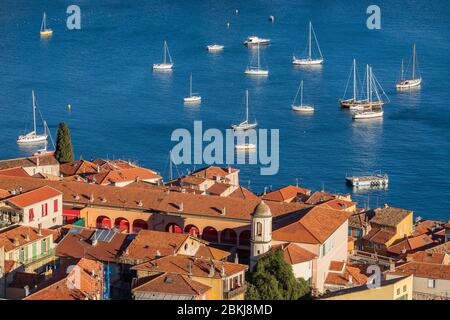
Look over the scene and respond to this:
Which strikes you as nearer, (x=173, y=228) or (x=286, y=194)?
(x=173, y=228)

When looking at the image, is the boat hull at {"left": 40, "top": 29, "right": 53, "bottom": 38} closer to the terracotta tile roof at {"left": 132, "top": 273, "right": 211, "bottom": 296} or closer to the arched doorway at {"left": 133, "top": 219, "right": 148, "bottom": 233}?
the arched doorway at {"left": 133, "top": 219, "right": 148, "bottom": 233}

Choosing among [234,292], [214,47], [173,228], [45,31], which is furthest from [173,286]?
[45,31]

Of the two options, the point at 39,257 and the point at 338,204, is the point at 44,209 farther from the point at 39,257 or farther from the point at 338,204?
the point at 338,204

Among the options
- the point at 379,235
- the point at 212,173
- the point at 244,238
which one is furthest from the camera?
the point at 212,173

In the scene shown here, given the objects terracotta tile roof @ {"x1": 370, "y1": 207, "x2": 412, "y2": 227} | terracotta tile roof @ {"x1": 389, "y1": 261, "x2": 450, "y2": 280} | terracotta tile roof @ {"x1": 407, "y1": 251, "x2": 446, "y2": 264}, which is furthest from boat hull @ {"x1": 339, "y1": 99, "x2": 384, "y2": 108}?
terracotta tile roof @ {"x1": 389, "y1": 261, "x2": 450, "y2": 280}

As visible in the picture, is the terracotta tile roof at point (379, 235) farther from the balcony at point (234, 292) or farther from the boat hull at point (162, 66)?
the boat hull at point (162, 66)

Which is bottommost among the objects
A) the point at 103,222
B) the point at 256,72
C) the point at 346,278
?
the point at 346,278

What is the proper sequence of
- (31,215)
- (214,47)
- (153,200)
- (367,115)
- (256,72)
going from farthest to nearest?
(214,47)
(256,72)
(367,115)
(153,200)
(31,215)

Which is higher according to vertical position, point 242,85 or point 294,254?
point 294,254

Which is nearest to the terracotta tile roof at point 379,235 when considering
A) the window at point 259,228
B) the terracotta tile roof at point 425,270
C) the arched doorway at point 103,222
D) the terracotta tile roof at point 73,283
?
the terracotta tile roof at point 425,270
